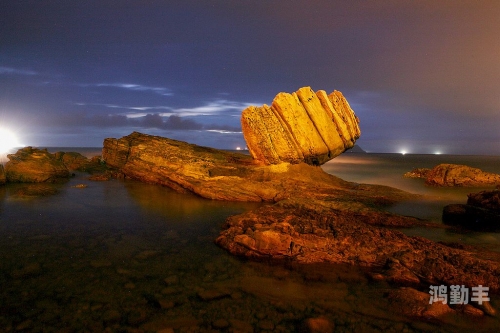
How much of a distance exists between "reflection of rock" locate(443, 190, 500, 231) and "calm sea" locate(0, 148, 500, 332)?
4.93 feet

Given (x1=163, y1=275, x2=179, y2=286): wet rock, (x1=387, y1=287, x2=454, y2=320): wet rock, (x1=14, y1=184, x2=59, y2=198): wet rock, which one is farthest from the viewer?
(x1=14, y1=184, x2=59, y2=198): wet rock

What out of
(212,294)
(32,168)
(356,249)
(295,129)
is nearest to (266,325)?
(212,294)

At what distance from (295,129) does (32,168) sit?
2251cm

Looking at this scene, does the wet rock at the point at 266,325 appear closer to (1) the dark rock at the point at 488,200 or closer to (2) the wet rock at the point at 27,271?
(2) the wet rock at the point at 27,271

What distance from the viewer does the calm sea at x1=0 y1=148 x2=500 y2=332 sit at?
21.1ft

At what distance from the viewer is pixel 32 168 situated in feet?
83.6

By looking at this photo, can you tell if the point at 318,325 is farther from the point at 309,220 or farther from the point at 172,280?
the point at 309,220

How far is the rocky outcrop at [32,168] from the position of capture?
24.4m

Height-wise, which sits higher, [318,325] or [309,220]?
[309,220]

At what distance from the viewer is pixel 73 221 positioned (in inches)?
558

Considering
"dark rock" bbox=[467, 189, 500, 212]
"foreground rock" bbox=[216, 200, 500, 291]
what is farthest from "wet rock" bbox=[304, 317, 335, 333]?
"dark rock" bbox=[467, 189, 500, 212]

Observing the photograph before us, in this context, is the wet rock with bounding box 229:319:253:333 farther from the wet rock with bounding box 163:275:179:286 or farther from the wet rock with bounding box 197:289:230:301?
the wet rock with bounding box 163:275:179:286

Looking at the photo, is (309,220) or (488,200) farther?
(488,200)

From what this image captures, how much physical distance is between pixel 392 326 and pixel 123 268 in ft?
24.4
